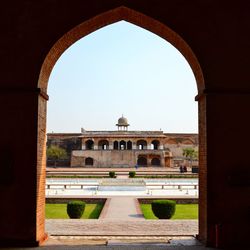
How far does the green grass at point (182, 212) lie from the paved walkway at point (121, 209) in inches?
11.0

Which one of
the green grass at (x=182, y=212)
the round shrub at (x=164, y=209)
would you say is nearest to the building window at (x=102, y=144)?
the green grass at (x=182, y=212)

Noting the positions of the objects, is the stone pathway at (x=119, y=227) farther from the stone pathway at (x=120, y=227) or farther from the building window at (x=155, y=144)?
the building window at (x=155, y=144)

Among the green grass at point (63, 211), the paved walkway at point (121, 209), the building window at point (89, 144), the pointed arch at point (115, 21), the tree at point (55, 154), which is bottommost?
the green grass at point (63, 211)

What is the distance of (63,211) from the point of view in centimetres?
1102

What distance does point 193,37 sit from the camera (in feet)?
18.0

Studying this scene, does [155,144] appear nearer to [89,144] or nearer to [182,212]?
[89,144]

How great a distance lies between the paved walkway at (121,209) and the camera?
944cm

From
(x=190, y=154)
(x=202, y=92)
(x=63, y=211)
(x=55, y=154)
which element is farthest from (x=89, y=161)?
(x=202, y=92)

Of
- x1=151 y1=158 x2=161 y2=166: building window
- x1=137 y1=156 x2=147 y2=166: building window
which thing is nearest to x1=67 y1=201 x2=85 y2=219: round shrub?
x1=151 y1=158 x2=161 y2=166: building window

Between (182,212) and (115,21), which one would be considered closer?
(115,21)

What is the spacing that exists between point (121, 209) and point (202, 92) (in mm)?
5895

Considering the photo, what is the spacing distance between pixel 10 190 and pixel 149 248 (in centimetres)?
201

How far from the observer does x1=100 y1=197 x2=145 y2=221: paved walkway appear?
9.44m

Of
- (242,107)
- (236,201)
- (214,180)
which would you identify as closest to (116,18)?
(242,107)
